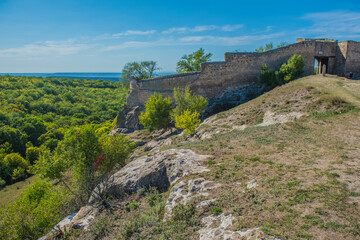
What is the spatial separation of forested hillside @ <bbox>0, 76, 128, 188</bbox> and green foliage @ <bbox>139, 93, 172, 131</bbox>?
507 inches

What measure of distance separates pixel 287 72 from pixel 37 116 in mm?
66385

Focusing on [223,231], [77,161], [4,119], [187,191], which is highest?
[223,231]

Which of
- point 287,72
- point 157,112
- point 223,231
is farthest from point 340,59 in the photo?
point 223,231

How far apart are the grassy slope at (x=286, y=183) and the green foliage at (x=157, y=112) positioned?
1289cm

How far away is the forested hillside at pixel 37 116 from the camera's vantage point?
41.8m

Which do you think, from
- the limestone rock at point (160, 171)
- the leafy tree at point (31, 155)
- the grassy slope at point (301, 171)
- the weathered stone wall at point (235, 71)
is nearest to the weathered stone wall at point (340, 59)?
the weathered stone wall at point (235, 71)

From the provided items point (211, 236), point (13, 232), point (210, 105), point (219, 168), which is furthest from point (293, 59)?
point (13, 232)

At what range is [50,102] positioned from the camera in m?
73.6

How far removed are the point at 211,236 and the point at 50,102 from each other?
3222 inches

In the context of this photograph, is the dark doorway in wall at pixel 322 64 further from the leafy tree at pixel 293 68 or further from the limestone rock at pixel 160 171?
the limestone rock at pixel 160 171

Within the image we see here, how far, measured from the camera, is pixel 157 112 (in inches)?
995

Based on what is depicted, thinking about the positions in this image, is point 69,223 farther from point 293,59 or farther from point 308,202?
point 293,59

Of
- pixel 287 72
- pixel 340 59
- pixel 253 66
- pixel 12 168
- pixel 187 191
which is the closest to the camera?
pixel 187 191

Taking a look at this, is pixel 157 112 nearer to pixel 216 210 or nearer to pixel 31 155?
pixel 216 210
